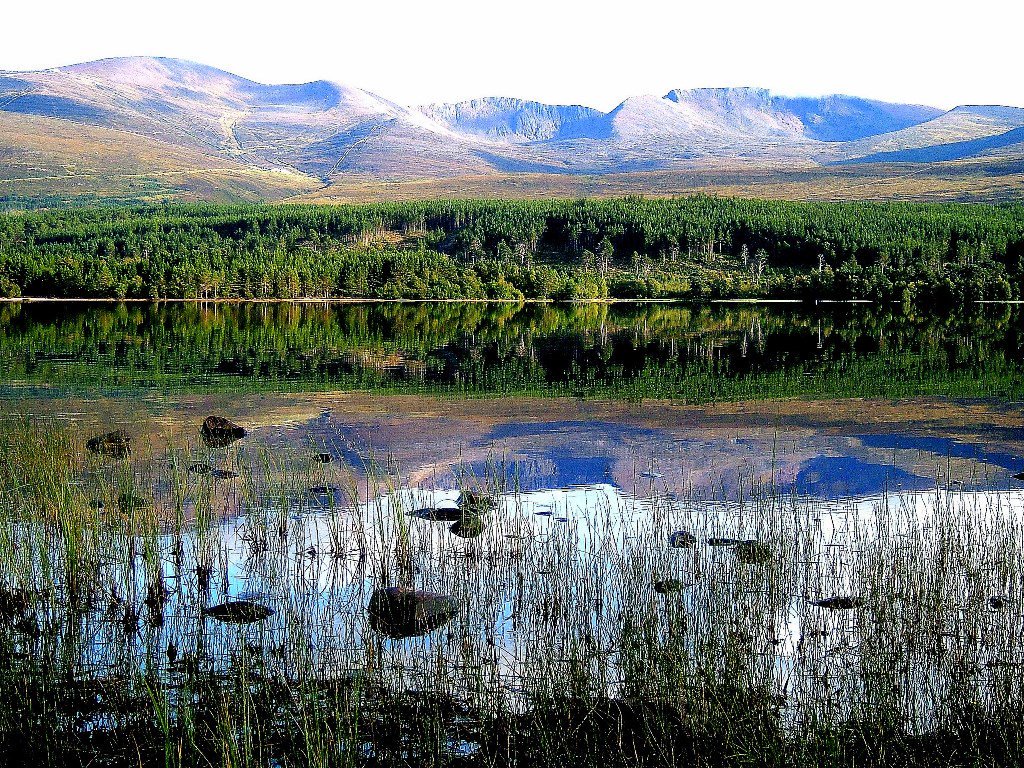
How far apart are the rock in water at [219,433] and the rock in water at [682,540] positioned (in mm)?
10631

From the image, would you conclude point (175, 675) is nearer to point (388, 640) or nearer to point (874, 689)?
Answer: point (388, 640)

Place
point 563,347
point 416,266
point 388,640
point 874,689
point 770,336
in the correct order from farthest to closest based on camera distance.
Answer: point 416,266 < point 770,336 < point 563,347 < point 388,640 < point 874,689

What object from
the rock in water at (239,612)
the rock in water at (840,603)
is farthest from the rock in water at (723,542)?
the rock in water at (239,612)

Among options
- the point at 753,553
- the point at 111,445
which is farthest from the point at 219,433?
the point at 753,553

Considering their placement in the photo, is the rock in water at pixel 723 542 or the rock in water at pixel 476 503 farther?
the rock in water at pixel 476 503

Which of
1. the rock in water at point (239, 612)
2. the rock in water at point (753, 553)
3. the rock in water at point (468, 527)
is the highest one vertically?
the rock in water at point (753, 553)

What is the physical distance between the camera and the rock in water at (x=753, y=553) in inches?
481

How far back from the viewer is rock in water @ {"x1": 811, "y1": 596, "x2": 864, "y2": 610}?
11031 millimetres

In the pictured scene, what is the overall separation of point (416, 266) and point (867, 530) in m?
157

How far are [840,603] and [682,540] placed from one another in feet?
8.40

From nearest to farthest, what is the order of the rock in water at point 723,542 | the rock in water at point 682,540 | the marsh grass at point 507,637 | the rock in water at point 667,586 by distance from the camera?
the marsh grass at point 507,637, the rock in water at point 667,586, the rock in water at point 723,542, the rock in water at point 682,540

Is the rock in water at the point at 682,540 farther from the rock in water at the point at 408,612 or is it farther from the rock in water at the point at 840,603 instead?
the rock in water at the point at 408,612

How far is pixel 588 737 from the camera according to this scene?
7.85 meters

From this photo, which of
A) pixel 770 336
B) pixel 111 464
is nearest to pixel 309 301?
pixel 770 336
